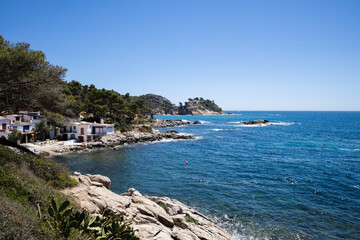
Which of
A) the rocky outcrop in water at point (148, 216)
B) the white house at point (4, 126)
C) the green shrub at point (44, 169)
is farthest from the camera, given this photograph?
the white house at point (4, 126)

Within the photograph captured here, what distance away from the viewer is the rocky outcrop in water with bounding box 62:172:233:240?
426 inches

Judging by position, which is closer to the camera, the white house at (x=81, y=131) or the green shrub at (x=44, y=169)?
the green shrub at (x=44, y=169)

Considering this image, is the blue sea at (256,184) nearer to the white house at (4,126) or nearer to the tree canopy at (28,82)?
the tree canopy at (28,82)

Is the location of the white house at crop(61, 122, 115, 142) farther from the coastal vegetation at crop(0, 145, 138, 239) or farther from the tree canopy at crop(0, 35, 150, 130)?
the coastal vegetation at crop(0, 145, 138, 239)

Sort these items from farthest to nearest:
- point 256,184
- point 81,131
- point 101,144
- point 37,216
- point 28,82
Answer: point 81,131
point 101,144
point 256,184
point 28,82
point 37,216

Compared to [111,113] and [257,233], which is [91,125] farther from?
[257,233]

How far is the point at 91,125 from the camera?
50625 millimetres

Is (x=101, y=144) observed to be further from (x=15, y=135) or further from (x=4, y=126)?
(x=4, y=126)

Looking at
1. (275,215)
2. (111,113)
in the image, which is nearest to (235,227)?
(275,215)

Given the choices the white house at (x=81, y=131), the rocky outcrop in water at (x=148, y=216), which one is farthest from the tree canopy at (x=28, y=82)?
the white house at (x=81, y=131)

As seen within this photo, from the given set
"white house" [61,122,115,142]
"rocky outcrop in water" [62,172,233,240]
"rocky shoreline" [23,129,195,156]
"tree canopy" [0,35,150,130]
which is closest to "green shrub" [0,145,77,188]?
"rocky outcrop in water" [62,172,233,240]

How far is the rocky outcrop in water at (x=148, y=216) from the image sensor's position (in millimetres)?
10817

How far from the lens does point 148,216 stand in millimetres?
12312

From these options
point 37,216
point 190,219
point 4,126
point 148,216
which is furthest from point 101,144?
point 37,216
